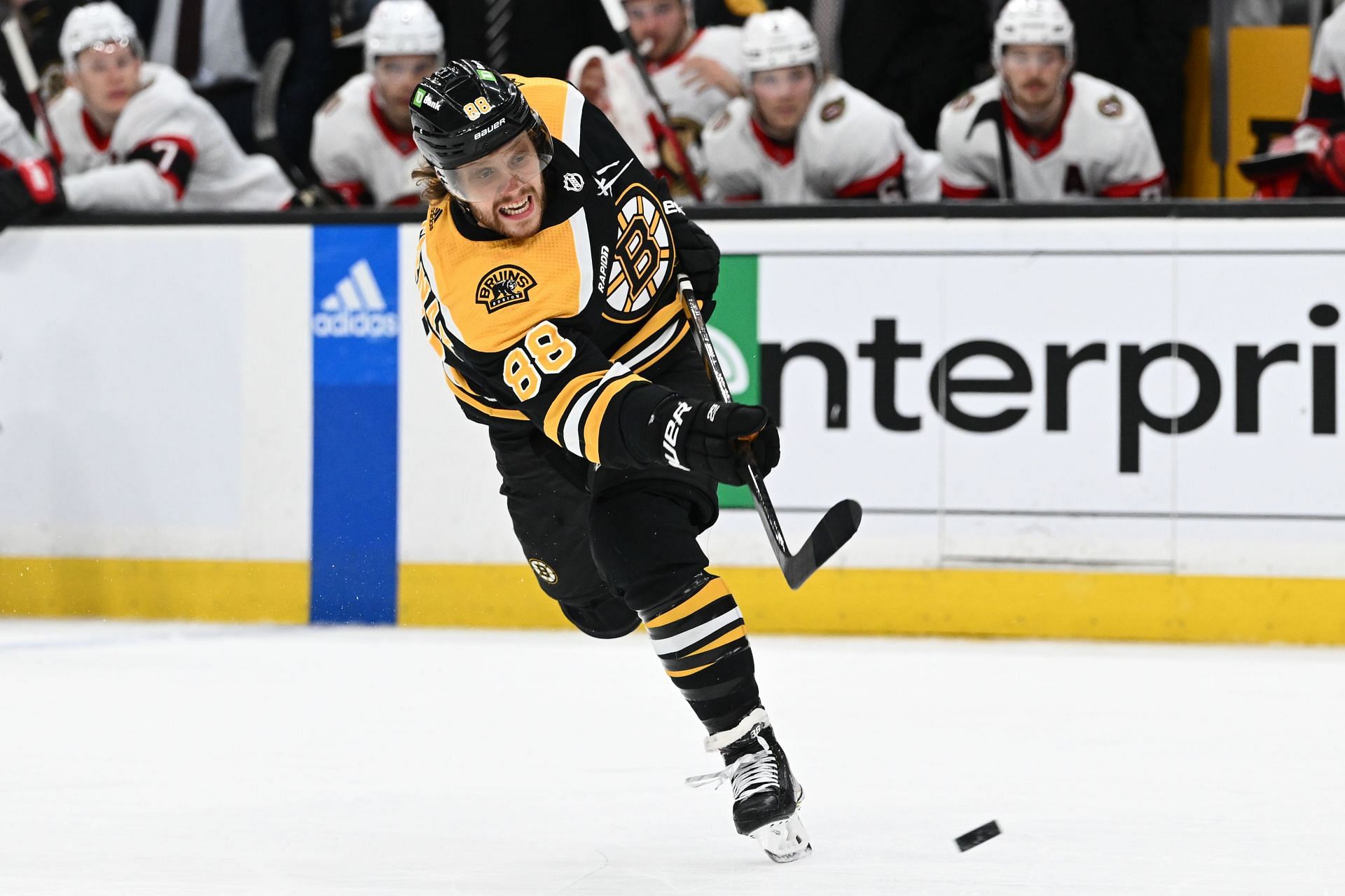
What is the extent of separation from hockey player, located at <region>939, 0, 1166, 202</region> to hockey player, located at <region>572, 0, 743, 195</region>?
0.76m

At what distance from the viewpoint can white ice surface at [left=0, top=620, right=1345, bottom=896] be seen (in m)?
2.57

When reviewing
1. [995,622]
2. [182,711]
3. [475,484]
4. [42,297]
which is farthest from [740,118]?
[182,711]

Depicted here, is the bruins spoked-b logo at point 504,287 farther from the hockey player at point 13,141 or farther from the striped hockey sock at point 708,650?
the hockey player at point 13,141

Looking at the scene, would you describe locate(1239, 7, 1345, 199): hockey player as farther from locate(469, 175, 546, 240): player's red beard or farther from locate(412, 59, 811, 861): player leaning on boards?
locate(469, 175, 546, 240): player's red beard

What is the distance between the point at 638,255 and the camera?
2863mm

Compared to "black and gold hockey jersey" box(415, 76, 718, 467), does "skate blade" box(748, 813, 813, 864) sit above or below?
below

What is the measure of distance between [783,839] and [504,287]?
870mm

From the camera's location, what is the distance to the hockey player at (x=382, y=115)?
586 centimetres

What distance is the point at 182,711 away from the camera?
388 centimetres

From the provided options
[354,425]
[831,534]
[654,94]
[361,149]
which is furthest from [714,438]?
[361,149]

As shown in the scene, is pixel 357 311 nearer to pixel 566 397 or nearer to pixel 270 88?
pixel 270 88

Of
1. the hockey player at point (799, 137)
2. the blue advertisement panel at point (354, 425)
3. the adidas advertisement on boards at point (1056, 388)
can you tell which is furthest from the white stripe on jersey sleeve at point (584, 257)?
the hockey player at point (799, 137)

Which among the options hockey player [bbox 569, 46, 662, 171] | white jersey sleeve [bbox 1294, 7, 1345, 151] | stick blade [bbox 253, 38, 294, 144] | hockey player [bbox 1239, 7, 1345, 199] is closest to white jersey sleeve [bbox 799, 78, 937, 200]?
hockey player [bbox 569, 46, 662, 171]

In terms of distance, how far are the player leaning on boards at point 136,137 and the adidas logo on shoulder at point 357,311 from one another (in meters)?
0.67
